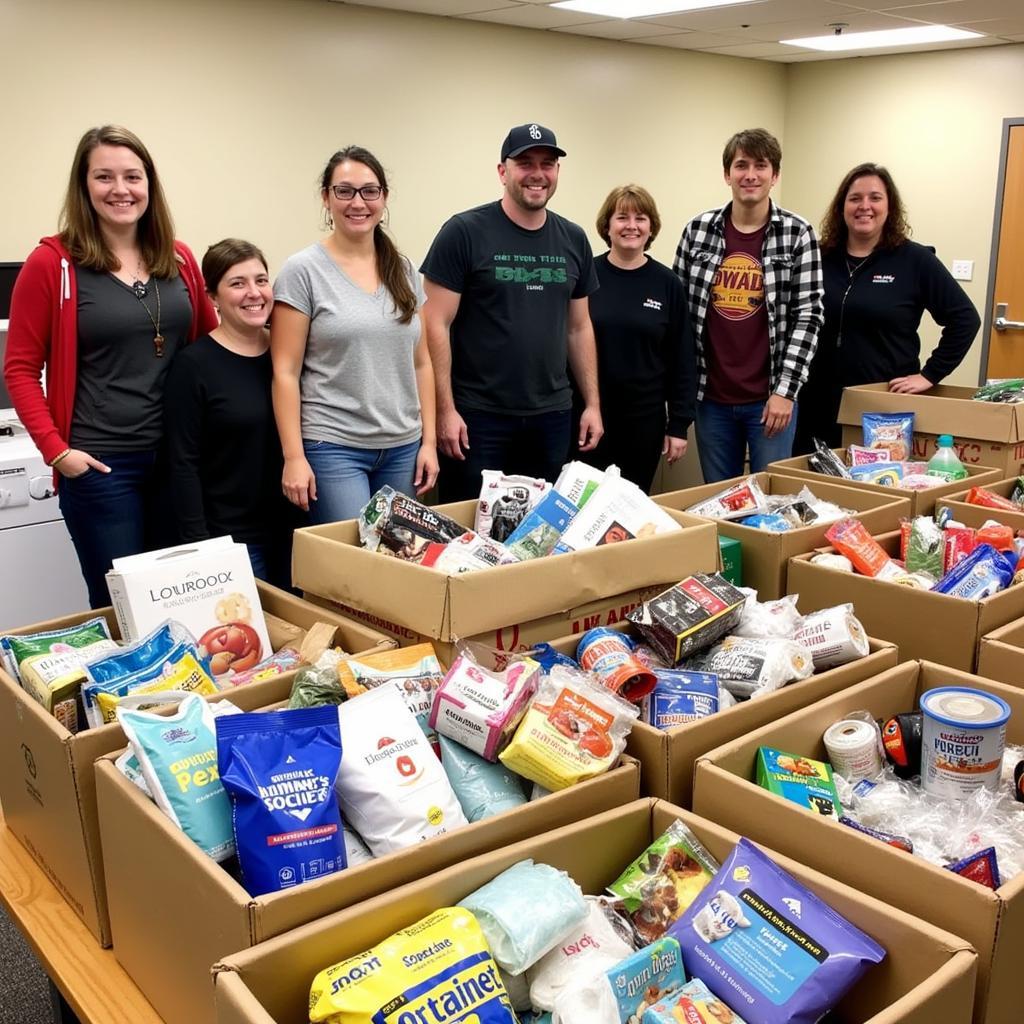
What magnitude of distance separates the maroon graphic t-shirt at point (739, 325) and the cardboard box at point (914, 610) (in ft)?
4.14

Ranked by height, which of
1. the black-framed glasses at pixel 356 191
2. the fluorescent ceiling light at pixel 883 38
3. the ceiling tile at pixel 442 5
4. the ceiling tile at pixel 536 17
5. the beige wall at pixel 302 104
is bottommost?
the black-framed glasses at pixel 356 191

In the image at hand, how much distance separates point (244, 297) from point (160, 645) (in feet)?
3.37

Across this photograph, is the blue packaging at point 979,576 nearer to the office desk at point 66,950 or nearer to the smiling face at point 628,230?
the office desk at point 66,950

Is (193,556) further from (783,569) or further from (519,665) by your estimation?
(783,569)

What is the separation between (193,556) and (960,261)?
5.94 metres

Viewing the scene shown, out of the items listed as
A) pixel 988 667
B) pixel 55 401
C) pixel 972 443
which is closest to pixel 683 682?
pixel 988 667

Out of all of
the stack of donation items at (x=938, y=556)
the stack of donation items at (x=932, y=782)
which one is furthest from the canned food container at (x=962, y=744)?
the stack of donation items at (x=938, y=556)

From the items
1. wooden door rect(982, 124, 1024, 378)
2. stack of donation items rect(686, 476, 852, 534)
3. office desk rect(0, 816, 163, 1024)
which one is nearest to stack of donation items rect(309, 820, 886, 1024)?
office desk rect(0, 816, 163, 1024)

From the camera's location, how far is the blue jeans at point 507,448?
2.92 m

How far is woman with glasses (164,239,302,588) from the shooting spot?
224 cm

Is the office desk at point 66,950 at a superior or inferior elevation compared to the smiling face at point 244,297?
inferior

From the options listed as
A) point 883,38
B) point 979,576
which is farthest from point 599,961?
point 883,38

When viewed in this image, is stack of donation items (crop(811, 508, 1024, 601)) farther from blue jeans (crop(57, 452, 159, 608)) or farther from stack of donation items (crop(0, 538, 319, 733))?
blue jeans (crop(57, 452, 159, 608))

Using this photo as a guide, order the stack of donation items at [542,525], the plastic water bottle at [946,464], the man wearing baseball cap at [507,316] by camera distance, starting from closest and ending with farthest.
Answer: the stack of donation items at [542,525] → the plastic water bottle at [946,464] → the man wearing baseball cap at [507,316]
